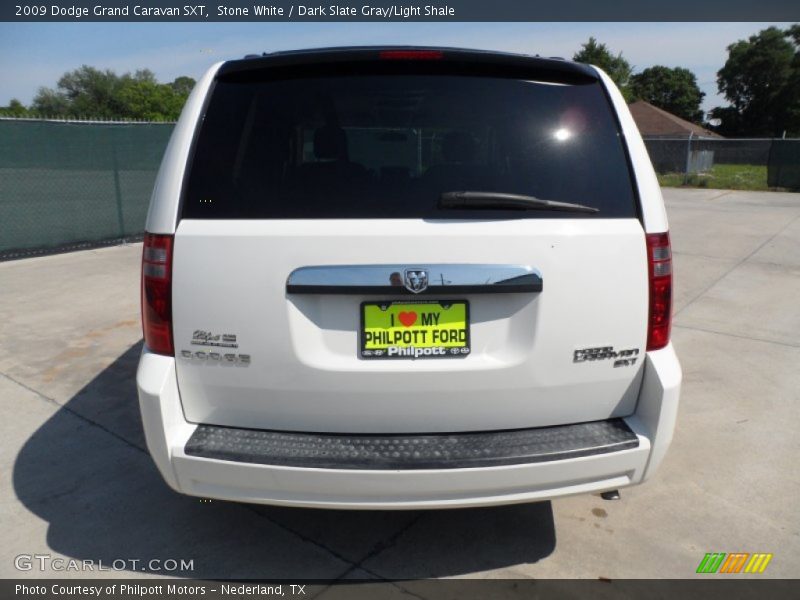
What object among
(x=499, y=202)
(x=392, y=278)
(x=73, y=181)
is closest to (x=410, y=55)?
(x=499, y=202)

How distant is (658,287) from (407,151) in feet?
3.59

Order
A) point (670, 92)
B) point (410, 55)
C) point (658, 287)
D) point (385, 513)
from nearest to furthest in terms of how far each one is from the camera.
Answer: point (658, 287) < point (410, 55) < point (385, 513) < point (670, 92)

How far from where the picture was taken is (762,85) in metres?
71.4

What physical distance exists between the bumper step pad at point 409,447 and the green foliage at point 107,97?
72311mm

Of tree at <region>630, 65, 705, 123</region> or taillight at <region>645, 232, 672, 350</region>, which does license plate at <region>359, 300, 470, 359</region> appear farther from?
tree at <region>630, 65, 705, 123</region>

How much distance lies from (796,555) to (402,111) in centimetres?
247

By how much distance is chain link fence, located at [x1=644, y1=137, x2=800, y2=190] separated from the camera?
21.2m

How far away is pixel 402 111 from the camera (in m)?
2.50

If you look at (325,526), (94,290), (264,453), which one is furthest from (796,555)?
(94,290)

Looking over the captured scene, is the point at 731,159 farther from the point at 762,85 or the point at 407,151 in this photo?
the point at 407,151

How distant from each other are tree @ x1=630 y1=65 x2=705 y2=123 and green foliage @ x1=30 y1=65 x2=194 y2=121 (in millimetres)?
54990

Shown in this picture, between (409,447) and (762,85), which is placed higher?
(762,85)

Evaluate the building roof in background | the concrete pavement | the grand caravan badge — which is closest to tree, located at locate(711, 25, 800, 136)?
the building roof in background

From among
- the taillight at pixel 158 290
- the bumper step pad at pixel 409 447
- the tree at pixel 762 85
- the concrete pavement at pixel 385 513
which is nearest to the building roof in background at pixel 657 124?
the tree at pixel 762 85
